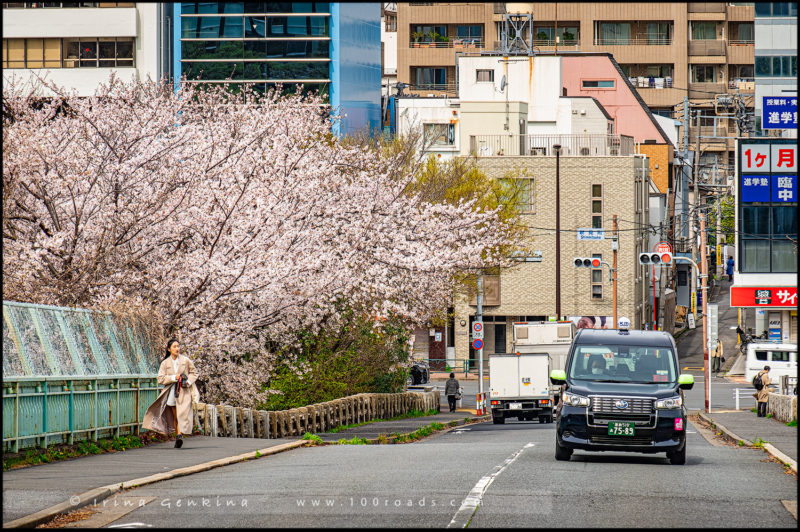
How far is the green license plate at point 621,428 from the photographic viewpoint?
1741cm

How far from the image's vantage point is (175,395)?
19641 millimetres

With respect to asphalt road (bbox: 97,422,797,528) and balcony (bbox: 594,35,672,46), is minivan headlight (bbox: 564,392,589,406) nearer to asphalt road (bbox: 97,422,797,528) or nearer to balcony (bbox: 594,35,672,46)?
asphalt road (bbox: 97,422,797,528)

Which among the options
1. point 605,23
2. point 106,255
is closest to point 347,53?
point 605,23

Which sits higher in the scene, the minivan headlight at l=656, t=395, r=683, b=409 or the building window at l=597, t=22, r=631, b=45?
the building window at l=597, t=22, r=631, b=45

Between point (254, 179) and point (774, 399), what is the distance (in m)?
16.3

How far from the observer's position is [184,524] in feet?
35.4

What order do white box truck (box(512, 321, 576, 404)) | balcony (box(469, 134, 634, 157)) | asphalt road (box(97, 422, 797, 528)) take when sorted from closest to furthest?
asphalt road (box(97, 422, 797, 528))
white box truck (box(512, 321, 576, 404))
balcony (box(469, 134, 634, 157))

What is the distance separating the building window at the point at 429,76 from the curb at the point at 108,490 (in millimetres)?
83393

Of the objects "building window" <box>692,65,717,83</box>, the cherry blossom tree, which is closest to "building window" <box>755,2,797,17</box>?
"building window" <box>692,65,717,83</box>

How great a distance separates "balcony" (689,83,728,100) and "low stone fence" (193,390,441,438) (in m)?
72.0

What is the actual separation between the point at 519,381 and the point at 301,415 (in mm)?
12543

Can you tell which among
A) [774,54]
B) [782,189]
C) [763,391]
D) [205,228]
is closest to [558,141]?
[774,54]

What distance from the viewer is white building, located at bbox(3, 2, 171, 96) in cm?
6925

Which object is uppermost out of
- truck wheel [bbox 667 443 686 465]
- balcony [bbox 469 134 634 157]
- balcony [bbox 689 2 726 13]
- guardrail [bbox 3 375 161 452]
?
balcony [bbox 689 2 726 13]
